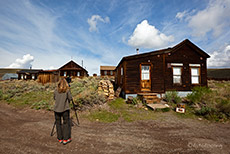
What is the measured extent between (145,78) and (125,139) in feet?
24.5

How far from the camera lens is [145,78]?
10258mm

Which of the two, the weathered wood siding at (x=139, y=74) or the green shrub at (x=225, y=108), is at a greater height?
the weathered wood siding at (x=139, y=74)

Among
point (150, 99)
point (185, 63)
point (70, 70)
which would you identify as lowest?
point (150, 99)

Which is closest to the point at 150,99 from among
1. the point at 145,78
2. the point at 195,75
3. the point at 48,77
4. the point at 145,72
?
the point at 145,78

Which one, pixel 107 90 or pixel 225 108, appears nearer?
pixel 225 108

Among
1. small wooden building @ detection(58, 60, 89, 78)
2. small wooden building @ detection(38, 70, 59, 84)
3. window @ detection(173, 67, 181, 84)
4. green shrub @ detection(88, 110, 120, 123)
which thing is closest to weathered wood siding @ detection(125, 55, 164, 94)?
window @ detection(173, 67, 181, 84)

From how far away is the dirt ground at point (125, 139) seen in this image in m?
3.07

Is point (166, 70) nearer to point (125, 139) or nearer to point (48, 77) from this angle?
point (125, 139)

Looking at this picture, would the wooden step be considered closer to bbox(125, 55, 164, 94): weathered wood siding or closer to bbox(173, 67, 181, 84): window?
bbox(125, 55, 164, 94): weathered wood siding

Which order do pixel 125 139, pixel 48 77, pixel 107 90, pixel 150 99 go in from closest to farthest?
pixel 125 139 → pixel 150 99 → pixel 107 90 → pixel 48 77

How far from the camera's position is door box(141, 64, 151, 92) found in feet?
33.5

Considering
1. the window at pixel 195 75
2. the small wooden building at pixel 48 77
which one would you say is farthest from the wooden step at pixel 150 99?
the small wooden building at pixel 48 77

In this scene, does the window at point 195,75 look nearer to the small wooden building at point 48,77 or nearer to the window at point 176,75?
the window at point 176,75

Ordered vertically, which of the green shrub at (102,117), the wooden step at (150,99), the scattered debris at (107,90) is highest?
the scattered debris at (107,90)
